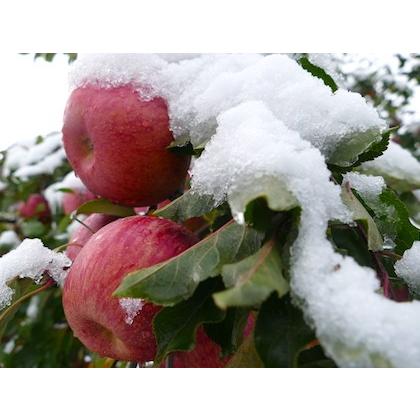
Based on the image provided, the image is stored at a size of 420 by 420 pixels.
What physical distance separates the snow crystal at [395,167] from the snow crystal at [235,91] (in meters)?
0.32

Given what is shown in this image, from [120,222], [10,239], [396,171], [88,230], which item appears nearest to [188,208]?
[120,222]

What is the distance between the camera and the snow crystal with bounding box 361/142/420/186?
105cm

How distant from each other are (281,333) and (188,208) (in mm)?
264

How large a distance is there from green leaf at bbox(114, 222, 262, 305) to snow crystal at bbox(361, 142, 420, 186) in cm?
48

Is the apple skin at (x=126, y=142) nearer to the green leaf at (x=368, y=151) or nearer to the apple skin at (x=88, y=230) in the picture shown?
the apple skin at (x=88, y=230)

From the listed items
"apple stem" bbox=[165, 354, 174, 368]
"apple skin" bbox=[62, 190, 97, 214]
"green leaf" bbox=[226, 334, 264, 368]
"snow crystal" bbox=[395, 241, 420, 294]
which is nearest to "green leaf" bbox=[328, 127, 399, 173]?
"snow crystal" bbox=[395, 241, 420, 294]

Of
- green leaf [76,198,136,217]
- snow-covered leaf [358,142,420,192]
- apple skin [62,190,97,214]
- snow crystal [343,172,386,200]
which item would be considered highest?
snow crystal [343,172,386,200]

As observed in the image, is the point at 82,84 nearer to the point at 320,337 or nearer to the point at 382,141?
the point at 382,141

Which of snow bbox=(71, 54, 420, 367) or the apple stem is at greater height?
snow bbox=(71, 54, 420, 367)

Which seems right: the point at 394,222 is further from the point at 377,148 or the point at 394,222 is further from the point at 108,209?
the point at 108,209

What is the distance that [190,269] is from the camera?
0.62 meters

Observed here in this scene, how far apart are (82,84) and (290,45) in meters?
0.37

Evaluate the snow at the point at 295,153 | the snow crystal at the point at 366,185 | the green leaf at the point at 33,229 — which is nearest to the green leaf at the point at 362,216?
the snow at the point at 295,153

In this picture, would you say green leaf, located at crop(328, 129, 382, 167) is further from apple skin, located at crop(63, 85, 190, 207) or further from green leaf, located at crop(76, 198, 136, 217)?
green leaf, located at crop(76, 198, 136, 217)
